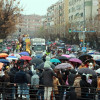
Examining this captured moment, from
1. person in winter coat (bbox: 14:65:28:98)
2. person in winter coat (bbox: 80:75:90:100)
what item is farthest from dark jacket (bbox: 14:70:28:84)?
person in winter coat (bbox: 80:75:90:100)

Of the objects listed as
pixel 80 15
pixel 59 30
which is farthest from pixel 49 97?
pixel 59 30

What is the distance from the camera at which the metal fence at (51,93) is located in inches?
452

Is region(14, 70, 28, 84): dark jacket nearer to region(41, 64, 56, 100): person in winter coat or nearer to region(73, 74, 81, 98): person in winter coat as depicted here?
region(41, 64, 56, 100): person in winter coat

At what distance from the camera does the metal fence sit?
1149 centimetres

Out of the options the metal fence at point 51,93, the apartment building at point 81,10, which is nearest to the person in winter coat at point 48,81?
the metal fence at point 51,93

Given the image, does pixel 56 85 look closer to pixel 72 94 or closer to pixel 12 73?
pixel 72 94

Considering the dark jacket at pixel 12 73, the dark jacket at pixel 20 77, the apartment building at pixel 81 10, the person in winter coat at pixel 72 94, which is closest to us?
the person in winter coat at pixel 72 94

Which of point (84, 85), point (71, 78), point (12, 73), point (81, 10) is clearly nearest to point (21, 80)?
point (12, 73)

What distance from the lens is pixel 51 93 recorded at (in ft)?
40.4

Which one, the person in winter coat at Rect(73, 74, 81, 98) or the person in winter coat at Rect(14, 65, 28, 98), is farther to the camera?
the person in winter coat at Rect(14, 65, 28, 98)

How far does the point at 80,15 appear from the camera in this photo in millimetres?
88875

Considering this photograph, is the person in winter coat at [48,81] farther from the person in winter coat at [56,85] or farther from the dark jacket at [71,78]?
the dark jacket at [71,78]

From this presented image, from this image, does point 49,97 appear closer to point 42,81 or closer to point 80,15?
point 42,81

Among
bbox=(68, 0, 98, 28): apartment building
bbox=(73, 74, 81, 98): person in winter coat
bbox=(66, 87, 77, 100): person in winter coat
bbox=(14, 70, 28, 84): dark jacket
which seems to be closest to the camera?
bbox=(66, 87, 77, 100): person in winter coat
